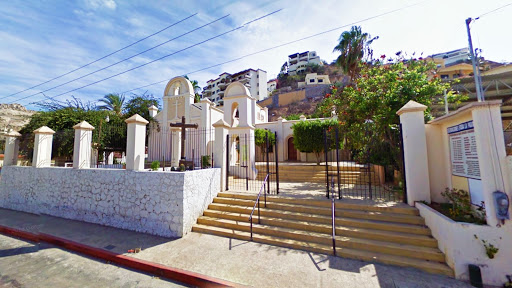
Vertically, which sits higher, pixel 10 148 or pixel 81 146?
pixel 10 148

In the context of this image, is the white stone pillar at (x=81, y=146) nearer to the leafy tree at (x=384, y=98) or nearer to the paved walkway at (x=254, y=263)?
the paved walkway at (x=254, y=263)

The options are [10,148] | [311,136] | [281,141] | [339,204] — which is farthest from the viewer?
[281,141]

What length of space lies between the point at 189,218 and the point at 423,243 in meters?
5.43

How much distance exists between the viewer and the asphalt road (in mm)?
3564

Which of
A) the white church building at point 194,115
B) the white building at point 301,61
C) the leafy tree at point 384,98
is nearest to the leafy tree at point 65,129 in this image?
the white church building at point 194,115

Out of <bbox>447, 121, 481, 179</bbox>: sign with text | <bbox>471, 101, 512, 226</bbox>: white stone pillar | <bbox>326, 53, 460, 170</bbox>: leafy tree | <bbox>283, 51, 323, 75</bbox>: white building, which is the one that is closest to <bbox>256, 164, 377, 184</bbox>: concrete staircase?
<bbox>326, 53, 460, 170</bbox>: leafy tree

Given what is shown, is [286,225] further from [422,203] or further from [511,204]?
[511,204]

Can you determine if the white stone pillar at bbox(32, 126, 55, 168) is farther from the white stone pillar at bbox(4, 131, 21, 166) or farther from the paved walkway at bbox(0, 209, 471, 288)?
the paved walkway at bbox(0, 209, 471, 288)

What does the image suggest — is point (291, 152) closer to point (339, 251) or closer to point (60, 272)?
point (339, 251)

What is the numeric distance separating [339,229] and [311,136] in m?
9.96

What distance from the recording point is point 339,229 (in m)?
4.68

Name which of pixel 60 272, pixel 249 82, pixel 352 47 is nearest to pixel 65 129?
pixel 60 272

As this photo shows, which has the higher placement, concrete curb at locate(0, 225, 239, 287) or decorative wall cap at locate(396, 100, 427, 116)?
decorative wall cap at locate(396, 100, 427, 116)

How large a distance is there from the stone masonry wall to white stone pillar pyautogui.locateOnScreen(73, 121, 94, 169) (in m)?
0.32
